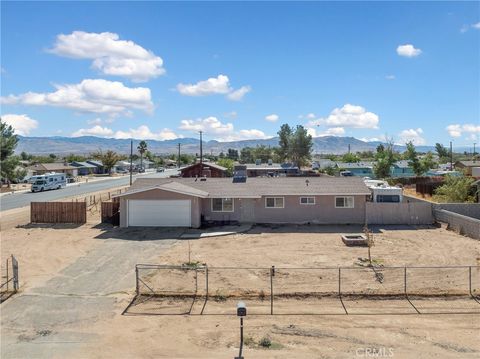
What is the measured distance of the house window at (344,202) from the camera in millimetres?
32688

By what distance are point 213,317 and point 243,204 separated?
1776cm

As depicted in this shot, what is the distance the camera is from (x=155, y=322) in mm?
15062

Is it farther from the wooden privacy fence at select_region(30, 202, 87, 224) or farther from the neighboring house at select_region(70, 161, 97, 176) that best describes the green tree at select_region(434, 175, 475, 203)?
the neighboring house at select_region(70, 161, 97, 176)

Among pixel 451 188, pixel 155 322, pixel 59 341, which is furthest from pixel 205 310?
pixel 451 188

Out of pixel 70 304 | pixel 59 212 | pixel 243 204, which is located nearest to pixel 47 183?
pixel 59 212

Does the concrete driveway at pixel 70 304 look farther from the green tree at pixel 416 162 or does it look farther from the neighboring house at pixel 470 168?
the neighboring house at pixel 470 168

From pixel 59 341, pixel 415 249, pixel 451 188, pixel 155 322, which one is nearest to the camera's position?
pixel 59 341

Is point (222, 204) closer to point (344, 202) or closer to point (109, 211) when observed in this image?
point (109, 211)

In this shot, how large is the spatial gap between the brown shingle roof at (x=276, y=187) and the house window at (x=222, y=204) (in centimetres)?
50

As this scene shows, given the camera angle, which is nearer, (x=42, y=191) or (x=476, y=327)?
(x=476, y=327)

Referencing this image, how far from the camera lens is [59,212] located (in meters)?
33.3

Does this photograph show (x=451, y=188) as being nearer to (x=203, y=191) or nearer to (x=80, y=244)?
(x=203, y=191)

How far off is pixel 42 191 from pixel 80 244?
37.0 metres

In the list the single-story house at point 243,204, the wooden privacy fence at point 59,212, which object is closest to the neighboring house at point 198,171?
the single-story house at point 243,204
